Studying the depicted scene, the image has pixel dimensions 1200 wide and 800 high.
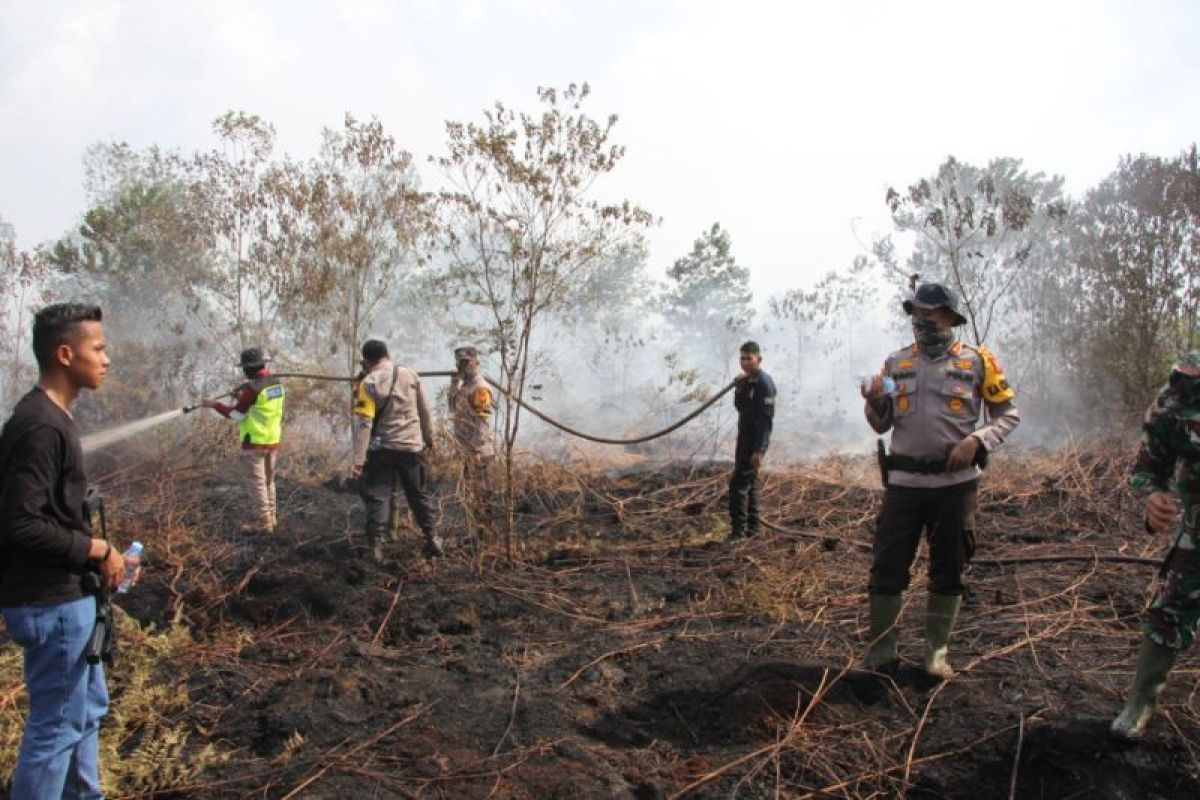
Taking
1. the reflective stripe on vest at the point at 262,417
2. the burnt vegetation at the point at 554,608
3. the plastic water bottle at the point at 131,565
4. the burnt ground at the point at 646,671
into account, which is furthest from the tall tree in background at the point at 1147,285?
the plastic water bottle at the point at 131,565

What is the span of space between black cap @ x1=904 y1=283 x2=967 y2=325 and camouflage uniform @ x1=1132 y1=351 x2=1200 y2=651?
0.98 meters

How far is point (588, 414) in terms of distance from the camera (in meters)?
28.9

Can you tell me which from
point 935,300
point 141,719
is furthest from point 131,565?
point 935,300

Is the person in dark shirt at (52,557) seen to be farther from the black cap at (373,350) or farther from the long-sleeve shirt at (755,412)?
the long-sleeve shirt at (755,412)

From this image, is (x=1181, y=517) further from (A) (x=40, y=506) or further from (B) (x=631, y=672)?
(A) (x=40, y=506)

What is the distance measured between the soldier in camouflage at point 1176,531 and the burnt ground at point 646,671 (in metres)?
0.23

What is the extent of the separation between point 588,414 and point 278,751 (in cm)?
2535

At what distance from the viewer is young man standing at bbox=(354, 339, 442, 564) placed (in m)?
6.71

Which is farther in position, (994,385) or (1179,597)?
(994,385)

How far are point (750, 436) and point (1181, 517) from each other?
448 centimetres

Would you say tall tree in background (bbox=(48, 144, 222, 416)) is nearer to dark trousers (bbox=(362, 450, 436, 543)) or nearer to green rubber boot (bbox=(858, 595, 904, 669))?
dark trousers (bbox=(362, 450, 436, 543))

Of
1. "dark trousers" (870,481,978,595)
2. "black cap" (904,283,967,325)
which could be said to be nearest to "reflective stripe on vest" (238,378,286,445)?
"dark trousers" (870,481,978,595)

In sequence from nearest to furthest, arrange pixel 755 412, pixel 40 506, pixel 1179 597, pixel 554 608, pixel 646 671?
1. pixel 40 506
2. pixel 1179 597
3. pixel 646 671
4. pixel 554 608
5. pixel 755 412

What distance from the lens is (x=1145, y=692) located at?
3.22 m
